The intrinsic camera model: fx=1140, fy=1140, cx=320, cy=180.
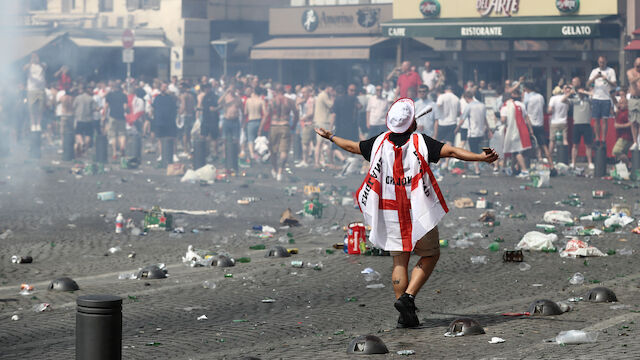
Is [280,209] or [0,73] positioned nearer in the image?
[280,209]

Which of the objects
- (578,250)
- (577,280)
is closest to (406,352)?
(577,280)

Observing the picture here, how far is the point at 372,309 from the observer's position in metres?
8.31

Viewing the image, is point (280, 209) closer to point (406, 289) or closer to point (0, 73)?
point (406, 289)

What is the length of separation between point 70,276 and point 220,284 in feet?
4.92

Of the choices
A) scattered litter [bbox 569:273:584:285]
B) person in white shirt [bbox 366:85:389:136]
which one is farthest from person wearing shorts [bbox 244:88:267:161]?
scattered litter [bbox 569:273:584:285]

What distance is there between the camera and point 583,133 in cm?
2242

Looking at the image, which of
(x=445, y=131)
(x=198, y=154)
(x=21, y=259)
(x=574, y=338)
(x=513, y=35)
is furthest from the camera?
(x=513, y=35)

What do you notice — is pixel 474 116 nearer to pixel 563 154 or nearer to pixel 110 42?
pixel 563 154

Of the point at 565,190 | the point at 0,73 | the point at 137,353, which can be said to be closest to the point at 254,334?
the point at 137,353

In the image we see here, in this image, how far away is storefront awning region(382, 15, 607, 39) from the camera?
98.5ft

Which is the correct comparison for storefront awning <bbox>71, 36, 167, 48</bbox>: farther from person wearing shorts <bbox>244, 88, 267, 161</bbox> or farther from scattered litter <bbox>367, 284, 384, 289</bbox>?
scattered litter <bbox>367, 284, 384, 289</bbox>

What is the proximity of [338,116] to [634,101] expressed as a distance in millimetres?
6409

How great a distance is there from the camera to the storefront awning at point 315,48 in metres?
36.4

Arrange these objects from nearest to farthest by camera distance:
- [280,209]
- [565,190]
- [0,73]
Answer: [280,209] → [565,190] → [0,73]
